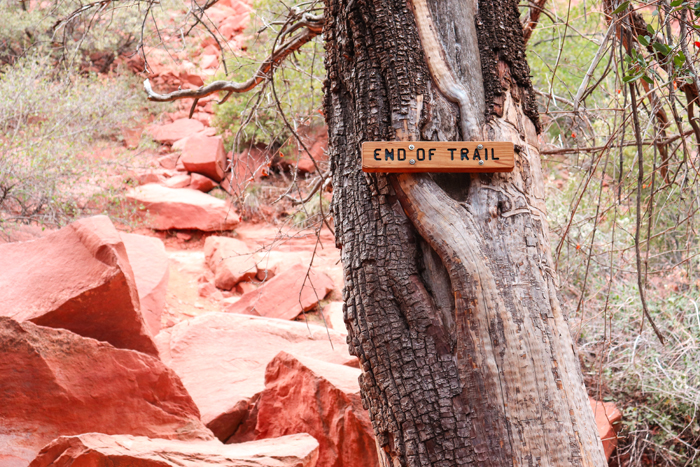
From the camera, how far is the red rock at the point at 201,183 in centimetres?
1200

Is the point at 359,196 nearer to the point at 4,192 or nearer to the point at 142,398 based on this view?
the point at 142,398

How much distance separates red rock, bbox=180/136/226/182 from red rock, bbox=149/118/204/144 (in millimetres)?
1834

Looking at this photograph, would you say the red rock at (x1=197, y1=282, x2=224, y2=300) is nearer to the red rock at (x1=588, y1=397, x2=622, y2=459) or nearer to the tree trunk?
the red rock at (x1=588, y1=397, x2=622, y2=459)

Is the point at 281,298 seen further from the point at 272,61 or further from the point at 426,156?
the point at 426,156

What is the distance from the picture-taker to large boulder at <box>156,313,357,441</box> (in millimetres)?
3812

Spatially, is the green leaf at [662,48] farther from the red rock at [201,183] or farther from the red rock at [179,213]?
the red rock at [201,183]

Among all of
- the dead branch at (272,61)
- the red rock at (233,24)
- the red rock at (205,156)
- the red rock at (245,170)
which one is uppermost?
the red rock at (233,24)

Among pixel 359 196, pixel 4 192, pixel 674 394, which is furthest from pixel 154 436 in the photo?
pixel 4 192

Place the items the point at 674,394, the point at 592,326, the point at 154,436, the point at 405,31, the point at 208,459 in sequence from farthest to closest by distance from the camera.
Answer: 1. the point at 592,326
2. the point at 674,394
3. the point at 154,436
4. the point at 208,459
5. the point at 405,31

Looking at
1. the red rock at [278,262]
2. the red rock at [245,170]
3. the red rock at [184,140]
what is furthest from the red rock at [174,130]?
the red rock at [245,170]

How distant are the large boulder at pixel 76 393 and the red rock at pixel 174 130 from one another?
458 inches

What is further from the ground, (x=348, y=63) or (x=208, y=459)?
(x=348, y=63)

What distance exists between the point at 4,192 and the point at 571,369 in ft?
26.1

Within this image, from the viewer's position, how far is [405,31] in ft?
5.64
